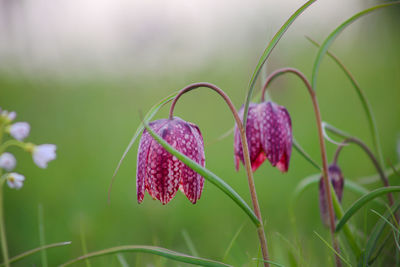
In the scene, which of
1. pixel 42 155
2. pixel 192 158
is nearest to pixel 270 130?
pixel 192 158

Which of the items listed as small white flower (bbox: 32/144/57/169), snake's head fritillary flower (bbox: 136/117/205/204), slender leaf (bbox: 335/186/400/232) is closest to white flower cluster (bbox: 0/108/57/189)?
small white flower (bbox: 32/144/57/169)

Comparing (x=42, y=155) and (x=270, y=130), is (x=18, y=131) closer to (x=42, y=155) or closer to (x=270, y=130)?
(x=42, y=155)

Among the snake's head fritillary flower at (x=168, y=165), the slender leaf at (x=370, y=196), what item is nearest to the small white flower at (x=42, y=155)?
the snake's head fritillary flower at (x=168, y=165)

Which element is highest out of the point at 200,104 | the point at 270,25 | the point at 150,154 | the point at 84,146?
the point at 270,25

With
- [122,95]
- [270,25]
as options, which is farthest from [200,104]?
[270,25]

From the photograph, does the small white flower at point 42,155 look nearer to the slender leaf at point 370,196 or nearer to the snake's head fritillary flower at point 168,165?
the snake's head fritillary flower at point 168,165

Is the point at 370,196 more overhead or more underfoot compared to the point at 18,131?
more underfoot

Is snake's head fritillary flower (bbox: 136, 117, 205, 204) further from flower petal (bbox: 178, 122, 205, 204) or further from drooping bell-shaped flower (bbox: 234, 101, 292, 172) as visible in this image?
drooping bell-shaped flower (bbox: 234, 101, 292, 172)

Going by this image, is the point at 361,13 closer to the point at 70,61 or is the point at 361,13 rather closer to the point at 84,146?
the point at 84,146
